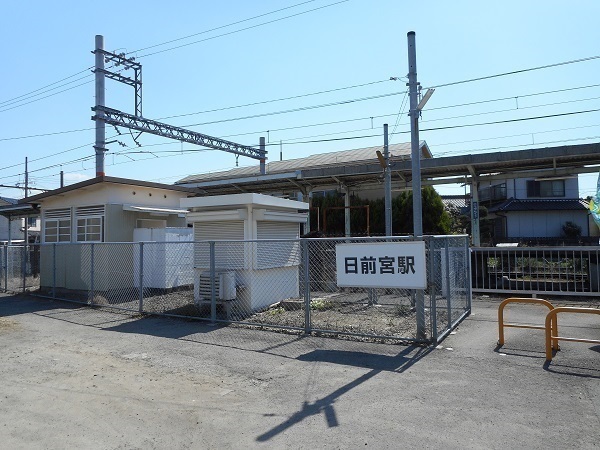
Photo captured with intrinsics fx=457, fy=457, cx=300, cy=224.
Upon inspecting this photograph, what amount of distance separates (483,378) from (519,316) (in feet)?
15.0

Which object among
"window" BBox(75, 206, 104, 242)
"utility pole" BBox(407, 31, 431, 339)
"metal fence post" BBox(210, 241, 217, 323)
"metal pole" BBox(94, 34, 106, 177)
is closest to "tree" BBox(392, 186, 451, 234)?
"window" BBox(75, 206, 104, 242)

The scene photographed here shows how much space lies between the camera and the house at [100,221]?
14102 mm

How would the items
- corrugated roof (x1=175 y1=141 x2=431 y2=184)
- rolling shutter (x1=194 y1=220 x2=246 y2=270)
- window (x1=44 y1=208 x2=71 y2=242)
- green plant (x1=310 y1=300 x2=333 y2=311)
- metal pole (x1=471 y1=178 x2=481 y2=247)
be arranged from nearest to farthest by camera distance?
rolling shutter (x1=194 y1=220 x2=246 y2=270) < green plant (x1=310 y1=300 x2=333 y2=311) < window (x1=44 y1=208 x2=71 y2=242) < metal pole (x1=471 y1=178 x2=481 y2=247) < corrugated roof (x1=175 y1=141 x2=431 y2=184)

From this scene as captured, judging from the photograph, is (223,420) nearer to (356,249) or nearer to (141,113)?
(356,249)

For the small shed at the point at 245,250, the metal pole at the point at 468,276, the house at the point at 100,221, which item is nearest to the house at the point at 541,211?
the metal pole at the point at 468,276

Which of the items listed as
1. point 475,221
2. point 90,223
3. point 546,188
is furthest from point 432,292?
point 546,188

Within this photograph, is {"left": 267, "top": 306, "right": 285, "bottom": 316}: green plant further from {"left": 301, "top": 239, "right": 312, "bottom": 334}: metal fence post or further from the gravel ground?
{"left": 301, "top": 239, "right": 312, "bottom": 334}: metal fence post

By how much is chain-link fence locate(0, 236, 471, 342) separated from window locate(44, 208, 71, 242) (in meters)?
0.68

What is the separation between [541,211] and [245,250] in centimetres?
2477

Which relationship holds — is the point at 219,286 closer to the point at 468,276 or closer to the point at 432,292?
the point at 432,292

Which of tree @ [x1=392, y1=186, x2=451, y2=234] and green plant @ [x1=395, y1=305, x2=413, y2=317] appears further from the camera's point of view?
tree @ [x1=392, y1=186, x2=451, y2=234]

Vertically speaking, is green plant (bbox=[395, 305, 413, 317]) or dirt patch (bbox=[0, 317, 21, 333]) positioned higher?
green plant (bbox=[395, 305, 413, 317])

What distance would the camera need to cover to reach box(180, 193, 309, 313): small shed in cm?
1007

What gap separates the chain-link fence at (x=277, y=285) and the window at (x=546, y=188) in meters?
22.3
